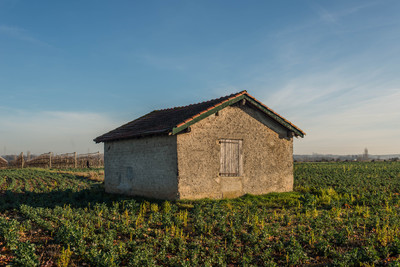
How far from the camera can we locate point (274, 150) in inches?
643

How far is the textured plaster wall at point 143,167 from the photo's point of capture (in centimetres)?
1382

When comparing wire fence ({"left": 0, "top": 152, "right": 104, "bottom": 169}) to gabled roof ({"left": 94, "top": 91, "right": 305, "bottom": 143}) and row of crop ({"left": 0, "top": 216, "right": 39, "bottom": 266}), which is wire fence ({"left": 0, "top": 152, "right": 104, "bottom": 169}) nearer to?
gabled roof ({"left": 94, "top": 91, "right": 305, "bottom": 143})

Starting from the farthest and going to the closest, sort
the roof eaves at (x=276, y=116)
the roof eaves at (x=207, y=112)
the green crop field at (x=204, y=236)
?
the roof eaves at (x=276, y=116), the roof eaves at (x=207, y=112), the green crop field at (x=204, y=236)

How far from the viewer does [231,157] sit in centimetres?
1497

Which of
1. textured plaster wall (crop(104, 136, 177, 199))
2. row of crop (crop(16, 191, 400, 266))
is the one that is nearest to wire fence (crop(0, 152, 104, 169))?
textured plaster wall (crop(104, 136, 177, 199))

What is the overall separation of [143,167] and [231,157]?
4.06 metres

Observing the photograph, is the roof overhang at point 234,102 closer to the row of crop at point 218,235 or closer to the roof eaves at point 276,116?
the roof eaves at point 276,116

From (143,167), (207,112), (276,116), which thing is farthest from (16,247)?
(276,116)

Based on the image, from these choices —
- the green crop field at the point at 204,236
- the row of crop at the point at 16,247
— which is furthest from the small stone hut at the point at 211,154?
the row of crop at the point at 16,247

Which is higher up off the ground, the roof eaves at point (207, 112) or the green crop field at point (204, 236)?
the roof eaves at point (207, 112)

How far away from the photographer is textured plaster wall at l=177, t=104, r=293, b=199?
1370 centimetres

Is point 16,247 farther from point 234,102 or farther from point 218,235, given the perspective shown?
point 234,102

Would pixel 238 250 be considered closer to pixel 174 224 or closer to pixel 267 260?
pixel 267 260

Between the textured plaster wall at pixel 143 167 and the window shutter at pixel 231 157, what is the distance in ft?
7.76
